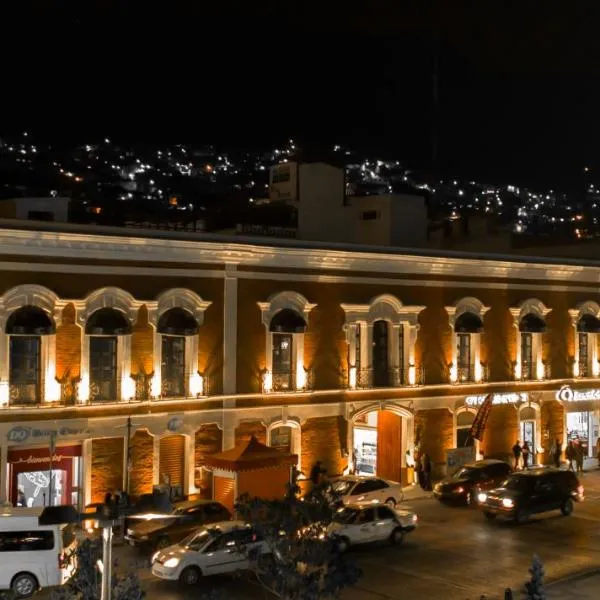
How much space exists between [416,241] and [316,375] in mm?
15543

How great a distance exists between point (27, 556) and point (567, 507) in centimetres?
1821

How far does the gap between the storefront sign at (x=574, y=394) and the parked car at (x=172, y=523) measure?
66.7ft

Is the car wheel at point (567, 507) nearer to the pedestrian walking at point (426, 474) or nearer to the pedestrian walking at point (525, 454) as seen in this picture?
the pedestrian walking at point (426, 474)

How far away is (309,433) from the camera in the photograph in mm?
35219

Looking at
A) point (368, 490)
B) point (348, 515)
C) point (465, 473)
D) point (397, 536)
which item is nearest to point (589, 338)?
point (465, 473)

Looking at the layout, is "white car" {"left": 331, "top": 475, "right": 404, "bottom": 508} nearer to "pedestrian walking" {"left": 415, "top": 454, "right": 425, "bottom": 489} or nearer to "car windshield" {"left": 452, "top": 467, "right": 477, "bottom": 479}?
"car windshield" {"left": 452, "top": 467, "right": 477, "bottom": 479}

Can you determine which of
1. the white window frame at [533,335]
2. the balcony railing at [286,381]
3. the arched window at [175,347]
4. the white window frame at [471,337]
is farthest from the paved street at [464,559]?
the white window frame at [533,335]

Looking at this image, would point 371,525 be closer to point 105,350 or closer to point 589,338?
point 105,350

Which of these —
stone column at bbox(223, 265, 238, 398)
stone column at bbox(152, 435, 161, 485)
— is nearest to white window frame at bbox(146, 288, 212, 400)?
stone column at bbox(223, 265, 238, 398)

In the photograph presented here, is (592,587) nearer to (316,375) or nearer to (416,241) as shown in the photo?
(316,375)

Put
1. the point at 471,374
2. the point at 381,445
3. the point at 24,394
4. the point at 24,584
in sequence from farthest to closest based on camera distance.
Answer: the point at 471,374 → the point at 381,445 → the point at 24,394 → the point at 24,584

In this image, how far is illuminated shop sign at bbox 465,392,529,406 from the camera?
3997 cm

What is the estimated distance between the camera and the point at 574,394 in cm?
4366

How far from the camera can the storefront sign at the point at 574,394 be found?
4306 centimetres
